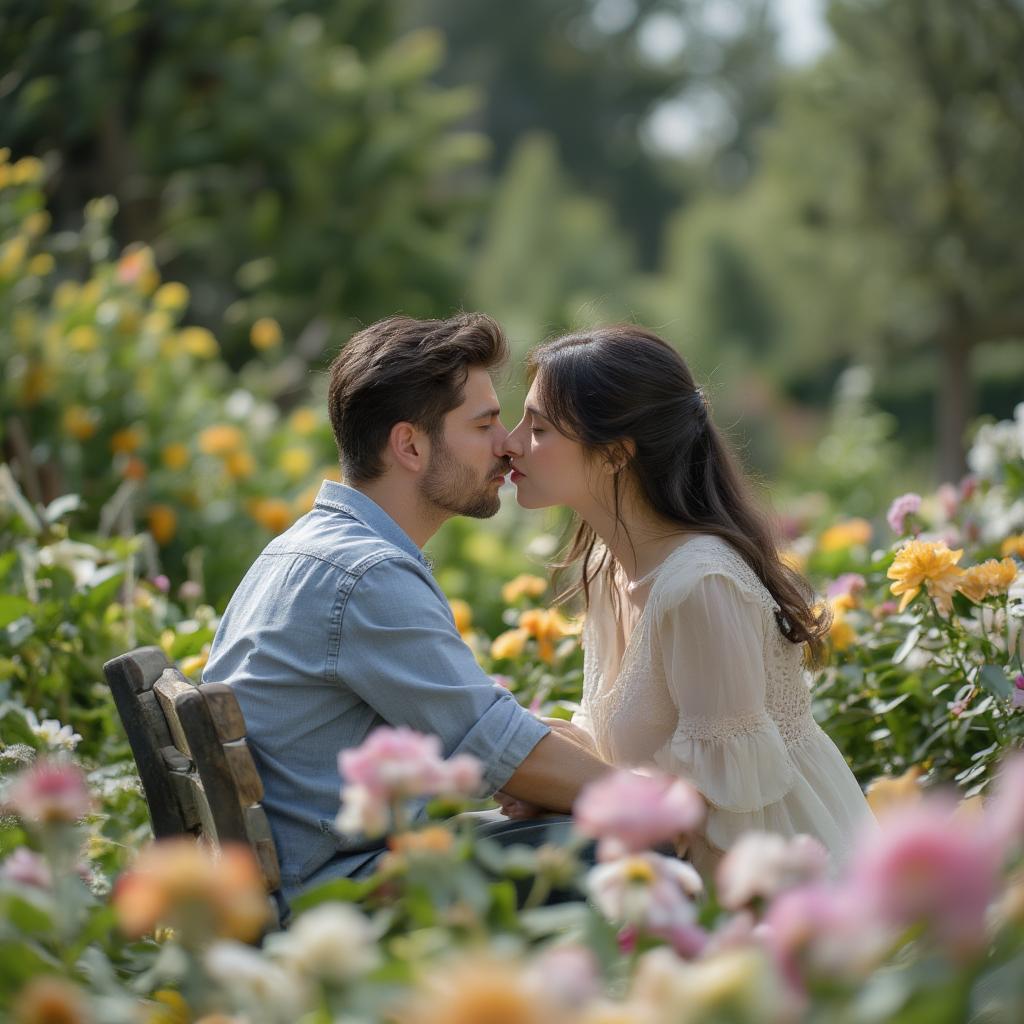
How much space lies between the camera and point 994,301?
1360cm

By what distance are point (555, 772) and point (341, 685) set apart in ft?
1.20

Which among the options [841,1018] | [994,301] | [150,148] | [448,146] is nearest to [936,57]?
[994,301]

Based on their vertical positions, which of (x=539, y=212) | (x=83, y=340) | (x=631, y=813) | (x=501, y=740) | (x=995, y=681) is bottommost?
(x=995, y=681)

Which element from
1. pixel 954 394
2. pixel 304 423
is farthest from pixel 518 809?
pixel 954 394

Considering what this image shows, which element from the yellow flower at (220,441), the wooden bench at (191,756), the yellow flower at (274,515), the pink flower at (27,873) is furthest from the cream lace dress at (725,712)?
the yellow flower at (220,441)

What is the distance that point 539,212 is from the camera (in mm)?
22562

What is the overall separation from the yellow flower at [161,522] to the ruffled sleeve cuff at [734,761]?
2752mm

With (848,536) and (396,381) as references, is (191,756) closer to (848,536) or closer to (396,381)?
(396,381)

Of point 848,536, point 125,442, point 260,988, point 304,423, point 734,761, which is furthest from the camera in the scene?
point 304,423

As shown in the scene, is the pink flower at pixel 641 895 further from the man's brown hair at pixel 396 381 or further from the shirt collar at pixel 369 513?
the man's brown hair at pixel 396 381

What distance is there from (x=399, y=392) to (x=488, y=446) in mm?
207

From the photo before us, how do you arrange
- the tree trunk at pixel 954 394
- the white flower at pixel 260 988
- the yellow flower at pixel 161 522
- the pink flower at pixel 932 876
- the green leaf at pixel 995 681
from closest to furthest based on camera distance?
1. the pink flower at pixel 932 876
2. the white flower at pixel 260 988
3. the green leaf at pixel 995 681
4. the yellow flower at pixel 161 522
5. the tree trunk at pixel 954 394

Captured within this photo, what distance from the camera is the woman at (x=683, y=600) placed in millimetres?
2189

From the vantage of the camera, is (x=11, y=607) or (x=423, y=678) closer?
(x=423, y=678)
